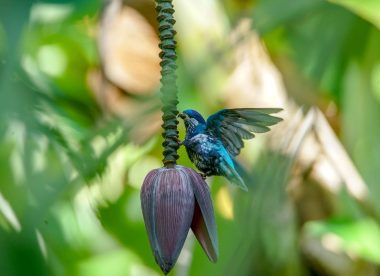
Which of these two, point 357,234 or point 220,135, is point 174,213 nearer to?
point 220,135

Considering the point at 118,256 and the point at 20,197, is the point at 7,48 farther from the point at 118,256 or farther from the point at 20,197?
the point at 118,256

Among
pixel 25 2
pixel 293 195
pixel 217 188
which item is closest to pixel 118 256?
pixel 217 188

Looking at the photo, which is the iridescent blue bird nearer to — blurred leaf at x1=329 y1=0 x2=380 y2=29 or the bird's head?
the bird's head

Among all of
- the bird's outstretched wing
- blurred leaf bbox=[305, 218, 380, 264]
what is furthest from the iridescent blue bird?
blurred leaf bbox=[305, 218, 380, 264]

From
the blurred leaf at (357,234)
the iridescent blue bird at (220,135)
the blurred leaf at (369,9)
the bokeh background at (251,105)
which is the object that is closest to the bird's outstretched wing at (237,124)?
the iridescent blue bird at (220,135)

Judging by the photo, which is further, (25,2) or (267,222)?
(267,222)

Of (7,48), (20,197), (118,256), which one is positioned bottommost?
(118,256)
